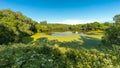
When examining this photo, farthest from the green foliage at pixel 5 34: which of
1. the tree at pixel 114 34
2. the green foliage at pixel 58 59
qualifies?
the green foliage at pixel 58 59

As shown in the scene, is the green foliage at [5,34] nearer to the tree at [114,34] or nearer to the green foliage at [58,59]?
the tree at [114,34]

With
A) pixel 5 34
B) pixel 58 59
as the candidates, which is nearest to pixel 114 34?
pixel 58 59

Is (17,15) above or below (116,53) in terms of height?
above

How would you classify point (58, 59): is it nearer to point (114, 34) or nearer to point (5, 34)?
point (114, 34)

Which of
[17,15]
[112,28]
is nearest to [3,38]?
[17,15]

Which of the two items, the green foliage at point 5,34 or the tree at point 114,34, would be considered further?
the green foliage at point 5,34

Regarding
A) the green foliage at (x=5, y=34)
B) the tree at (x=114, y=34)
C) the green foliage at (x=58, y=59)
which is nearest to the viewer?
the green foliage at (x=58, y=59)

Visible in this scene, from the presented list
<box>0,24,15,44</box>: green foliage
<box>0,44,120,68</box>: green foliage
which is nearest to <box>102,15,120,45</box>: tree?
<box>0,44,120,68</box>: green foliage

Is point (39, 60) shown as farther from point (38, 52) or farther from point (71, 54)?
point (71, 54)

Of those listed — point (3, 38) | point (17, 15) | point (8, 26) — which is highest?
point (17, 15)

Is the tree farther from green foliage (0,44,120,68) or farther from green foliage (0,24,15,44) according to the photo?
green foliage (0,24,15,44)

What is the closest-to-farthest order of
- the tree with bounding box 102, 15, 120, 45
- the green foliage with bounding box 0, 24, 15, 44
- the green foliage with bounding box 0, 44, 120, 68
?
the green foliage with bounding box 0, 44, 120, 68 → the tree with bounding box 102, 15, 120, 45 → the green foliage with bounding box 0, 24, 15, 44
